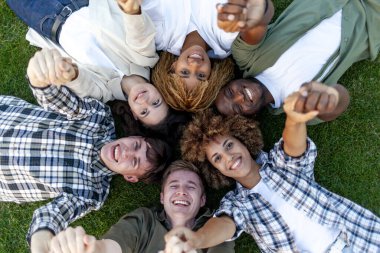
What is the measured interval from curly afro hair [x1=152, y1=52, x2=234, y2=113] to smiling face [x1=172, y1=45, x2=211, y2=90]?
29 millimetres

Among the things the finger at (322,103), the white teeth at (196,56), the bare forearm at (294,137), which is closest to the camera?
the finger at (322,103)

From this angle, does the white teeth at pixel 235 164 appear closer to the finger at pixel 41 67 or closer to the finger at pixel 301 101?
the finger at pixel 301 101

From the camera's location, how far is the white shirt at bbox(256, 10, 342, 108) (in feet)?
10.6

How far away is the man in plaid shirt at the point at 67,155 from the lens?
3111mm

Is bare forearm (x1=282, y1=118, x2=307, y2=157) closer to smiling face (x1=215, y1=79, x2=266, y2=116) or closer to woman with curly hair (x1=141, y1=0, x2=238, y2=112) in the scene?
smiling face (x1=215, y1=79, x2=266, y2=116)

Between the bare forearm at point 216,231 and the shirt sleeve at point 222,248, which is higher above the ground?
Result: the bare forearm at point 216,231

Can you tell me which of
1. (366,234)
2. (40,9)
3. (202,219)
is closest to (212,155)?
(202,219)

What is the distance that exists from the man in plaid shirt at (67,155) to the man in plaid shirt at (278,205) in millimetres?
374

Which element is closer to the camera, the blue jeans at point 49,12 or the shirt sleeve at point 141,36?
the shirt sleeve at point 141,36

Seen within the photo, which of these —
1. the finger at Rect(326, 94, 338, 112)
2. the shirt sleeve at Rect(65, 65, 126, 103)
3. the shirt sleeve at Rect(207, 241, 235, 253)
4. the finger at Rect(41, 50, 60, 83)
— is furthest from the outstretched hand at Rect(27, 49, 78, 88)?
the shirt sleeve at Rect(207, 241, 235, 253)

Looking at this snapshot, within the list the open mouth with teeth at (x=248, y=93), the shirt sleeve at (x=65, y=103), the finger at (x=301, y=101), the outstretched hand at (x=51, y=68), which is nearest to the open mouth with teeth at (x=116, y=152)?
the shirt sleeve at (x=65, y=103)

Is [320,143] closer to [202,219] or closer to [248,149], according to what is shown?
[248,149]

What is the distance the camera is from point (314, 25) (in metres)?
3.23

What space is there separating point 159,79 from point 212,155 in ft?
2.05
